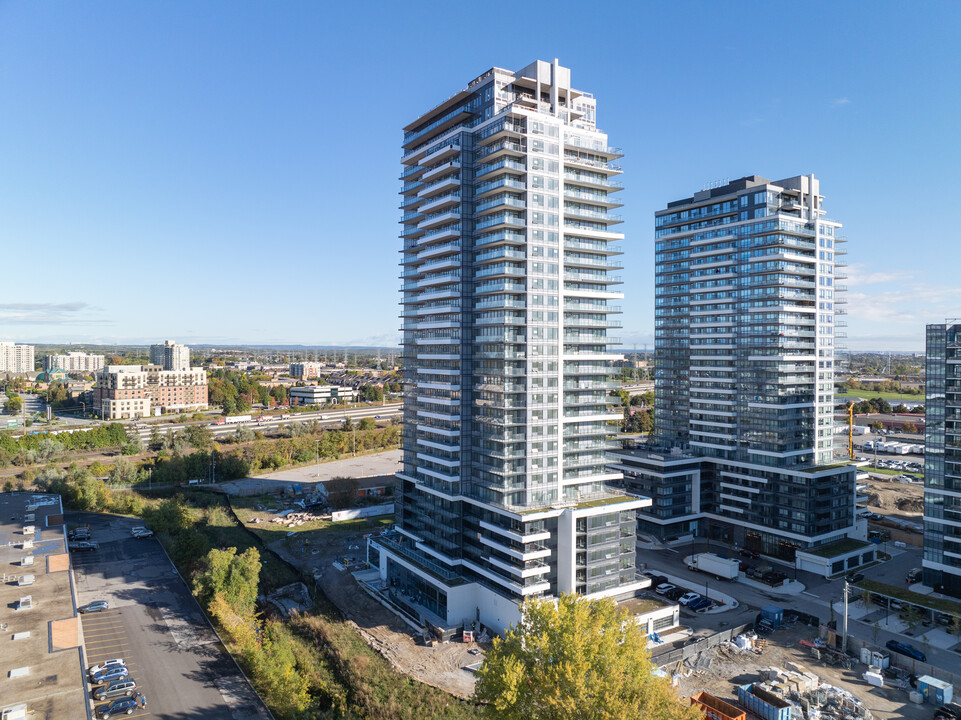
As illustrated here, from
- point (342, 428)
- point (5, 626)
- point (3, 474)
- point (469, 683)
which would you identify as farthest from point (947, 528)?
point (3, 474)

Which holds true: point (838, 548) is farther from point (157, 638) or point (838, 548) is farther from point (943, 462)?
point (157, 638)

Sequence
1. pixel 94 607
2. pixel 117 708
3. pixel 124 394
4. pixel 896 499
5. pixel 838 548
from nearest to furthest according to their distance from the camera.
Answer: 1. pixel 117 708
2. pixel 94 607
3. pixel 838 548
4. pixel 896 499
5. pixel 124 394

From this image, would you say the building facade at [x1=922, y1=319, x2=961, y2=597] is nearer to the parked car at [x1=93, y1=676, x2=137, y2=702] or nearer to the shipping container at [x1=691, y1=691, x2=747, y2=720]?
the shipping container at [x1=691, y1=691, x2=747, y2=720]

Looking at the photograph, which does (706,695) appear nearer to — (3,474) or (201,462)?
(201,462)

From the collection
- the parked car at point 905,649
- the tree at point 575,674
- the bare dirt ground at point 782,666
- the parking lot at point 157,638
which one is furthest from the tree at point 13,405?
the parked car at point 905,649

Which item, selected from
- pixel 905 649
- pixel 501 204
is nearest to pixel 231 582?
pixel 501 204

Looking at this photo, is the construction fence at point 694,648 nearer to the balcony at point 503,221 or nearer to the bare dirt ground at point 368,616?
the bare dirt ground at point 368,616

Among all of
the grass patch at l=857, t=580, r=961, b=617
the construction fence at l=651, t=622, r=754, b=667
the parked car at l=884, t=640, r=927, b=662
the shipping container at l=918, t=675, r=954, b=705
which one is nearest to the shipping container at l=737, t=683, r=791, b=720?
the construction fence at l=651, t=622, r=754, b=667
